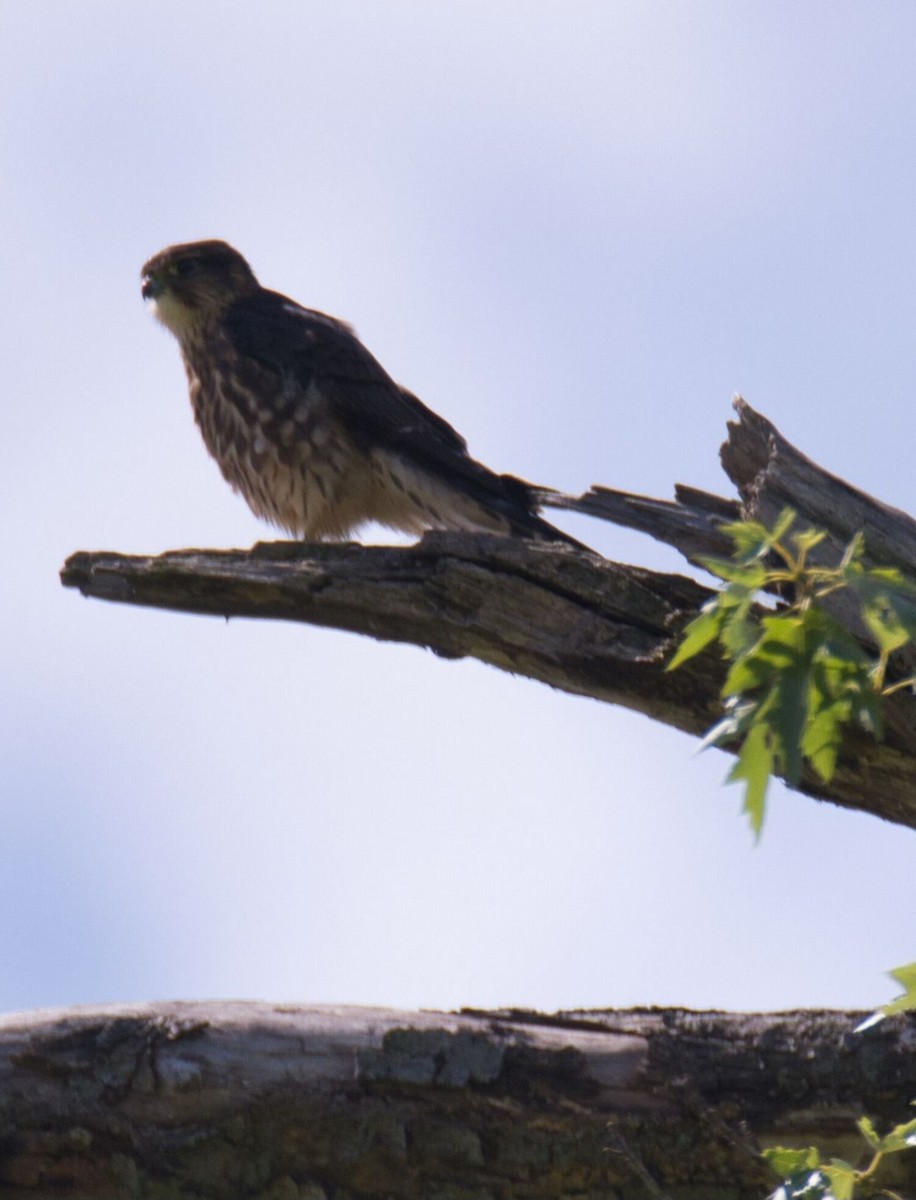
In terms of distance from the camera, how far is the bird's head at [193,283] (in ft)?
22.6

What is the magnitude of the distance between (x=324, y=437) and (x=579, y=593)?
2.68 metres

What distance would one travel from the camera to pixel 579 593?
131 inches

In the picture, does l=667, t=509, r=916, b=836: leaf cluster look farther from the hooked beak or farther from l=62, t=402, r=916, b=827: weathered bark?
the hooked beak

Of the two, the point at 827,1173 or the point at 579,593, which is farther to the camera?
the point at 579,593

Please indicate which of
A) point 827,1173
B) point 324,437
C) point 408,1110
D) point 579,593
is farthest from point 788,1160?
point 324,437

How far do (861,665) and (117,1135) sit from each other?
5.05 feet

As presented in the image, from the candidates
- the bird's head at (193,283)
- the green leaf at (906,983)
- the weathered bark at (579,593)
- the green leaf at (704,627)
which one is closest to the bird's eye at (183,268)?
the bird's head at (193,283)

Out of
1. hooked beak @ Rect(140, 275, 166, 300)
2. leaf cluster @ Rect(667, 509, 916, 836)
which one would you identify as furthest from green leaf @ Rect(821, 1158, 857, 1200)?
hooked beak @ Rect(140, 275, 166, 300)

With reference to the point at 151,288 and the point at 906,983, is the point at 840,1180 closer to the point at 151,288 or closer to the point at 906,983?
the point at 906,983

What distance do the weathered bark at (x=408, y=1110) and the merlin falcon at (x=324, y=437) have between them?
2.73 meters

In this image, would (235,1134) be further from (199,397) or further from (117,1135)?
(199,397)

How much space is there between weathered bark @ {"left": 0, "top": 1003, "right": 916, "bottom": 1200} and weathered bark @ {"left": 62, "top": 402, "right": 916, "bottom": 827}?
761 mm

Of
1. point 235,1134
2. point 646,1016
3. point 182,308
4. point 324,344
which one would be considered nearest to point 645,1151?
point 646,1016

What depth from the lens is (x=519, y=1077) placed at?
8.40 feet
